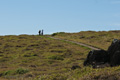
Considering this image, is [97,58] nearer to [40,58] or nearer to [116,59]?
[116,59]

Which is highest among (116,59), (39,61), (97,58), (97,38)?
(97,38)

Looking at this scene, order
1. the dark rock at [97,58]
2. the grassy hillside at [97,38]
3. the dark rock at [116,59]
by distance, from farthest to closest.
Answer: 1. the grassy hillside at [97,38]
2. the dark rock at [97,58]
3. the dark rock at [116,59]

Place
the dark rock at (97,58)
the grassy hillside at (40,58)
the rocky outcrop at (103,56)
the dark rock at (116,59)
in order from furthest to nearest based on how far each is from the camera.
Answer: the grassy hillside at (40,58) → the dark rock at (97,58) → the rocky outcrop at (103,56) → the dark rock at (116,59)

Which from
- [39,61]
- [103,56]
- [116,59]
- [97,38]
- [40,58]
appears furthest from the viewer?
[97,38]

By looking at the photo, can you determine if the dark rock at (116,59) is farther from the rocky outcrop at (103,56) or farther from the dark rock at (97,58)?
the dark rock at (97,58)

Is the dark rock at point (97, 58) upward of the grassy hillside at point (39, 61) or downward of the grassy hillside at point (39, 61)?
upward

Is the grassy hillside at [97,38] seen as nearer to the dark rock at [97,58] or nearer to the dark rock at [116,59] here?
the dark rock at [97,58]

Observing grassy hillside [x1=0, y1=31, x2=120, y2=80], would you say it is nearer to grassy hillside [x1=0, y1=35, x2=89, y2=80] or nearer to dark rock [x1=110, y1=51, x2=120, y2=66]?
grassy hillside [x1=0, y1=35, x2=89, y2=80]

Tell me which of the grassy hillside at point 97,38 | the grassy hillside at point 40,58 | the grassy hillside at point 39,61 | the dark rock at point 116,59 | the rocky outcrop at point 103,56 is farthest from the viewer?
the grassy hillside at point 97,38

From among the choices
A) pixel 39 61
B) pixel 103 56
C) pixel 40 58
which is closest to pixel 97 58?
pixel 103 56

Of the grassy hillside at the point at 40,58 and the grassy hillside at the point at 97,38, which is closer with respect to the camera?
the grassy hillside at the point at 40,58

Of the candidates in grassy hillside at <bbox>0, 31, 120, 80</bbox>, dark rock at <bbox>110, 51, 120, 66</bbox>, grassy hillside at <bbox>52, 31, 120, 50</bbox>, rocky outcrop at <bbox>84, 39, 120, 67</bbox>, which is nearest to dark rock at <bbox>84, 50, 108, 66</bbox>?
rocky outcrop at <bbox>84, 39, 120, 67</bbox>

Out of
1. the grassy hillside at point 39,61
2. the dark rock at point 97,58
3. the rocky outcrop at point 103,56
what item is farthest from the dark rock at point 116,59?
the grassy hillside at point 39,61

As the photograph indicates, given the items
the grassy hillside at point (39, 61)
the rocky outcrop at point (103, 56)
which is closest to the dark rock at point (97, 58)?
the rocky outcrop at point (103, 56)
